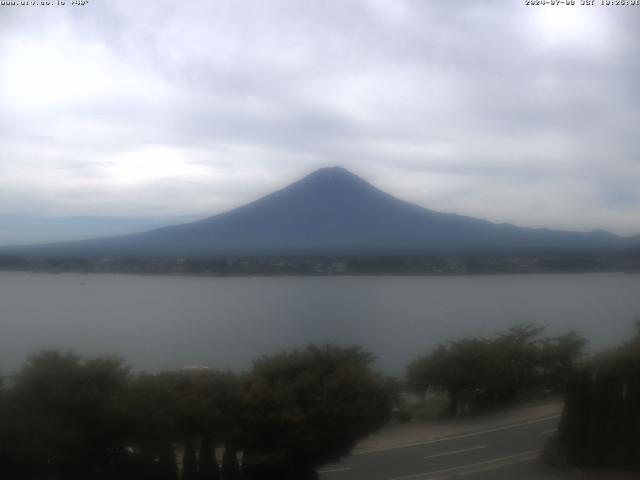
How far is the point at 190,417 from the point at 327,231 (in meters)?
12.1

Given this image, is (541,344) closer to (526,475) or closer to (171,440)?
(526,475)

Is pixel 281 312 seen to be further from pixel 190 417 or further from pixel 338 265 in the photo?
pixel 190 417

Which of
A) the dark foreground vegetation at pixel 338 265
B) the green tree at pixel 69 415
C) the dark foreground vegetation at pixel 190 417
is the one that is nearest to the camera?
the green tree at pixel 69 415

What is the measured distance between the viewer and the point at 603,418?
10.7 meters

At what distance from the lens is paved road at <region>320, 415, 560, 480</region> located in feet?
33.0

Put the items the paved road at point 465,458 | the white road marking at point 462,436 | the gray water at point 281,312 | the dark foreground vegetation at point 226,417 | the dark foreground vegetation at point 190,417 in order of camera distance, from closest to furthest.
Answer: the dark foreground vegetation at point 226,417 < the dark foreground vegetation at point 190,417 < the paved road at point 465,458 < the white road marking at point 462,436 < the gray water at point 281,312

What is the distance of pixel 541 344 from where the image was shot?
16.3 metres

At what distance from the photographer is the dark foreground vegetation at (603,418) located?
1052 cm

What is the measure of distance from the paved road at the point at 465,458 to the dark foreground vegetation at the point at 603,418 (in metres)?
0.51

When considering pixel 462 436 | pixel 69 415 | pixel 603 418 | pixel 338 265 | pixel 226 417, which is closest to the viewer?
pixel 69 415

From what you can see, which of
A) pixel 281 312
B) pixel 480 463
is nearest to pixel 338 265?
pixel 281 312

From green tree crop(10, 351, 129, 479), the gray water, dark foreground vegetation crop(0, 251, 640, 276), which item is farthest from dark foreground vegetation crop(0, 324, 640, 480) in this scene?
dark foreground vegetation crop(0, 251, 640, 276)

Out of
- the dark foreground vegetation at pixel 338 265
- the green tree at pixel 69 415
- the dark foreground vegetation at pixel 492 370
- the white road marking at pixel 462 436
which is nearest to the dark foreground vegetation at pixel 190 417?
the green tree at pixel 69 415

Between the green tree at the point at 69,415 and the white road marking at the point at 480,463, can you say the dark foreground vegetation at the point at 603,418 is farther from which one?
the green tree at the point at 69,415
